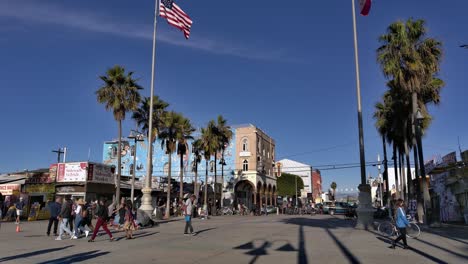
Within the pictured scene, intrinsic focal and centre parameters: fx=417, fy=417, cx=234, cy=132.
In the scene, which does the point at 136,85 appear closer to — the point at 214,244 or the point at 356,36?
the point at 356,36

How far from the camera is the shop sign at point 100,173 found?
39188 millimetres

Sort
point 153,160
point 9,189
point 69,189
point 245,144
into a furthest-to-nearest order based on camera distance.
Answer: point 153,160 < point 245,144 < point 69,189 < point 9,189

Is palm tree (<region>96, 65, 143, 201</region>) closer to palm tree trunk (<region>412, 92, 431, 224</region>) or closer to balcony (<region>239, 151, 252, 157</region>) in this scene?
palm tree trunk (<region>412, 92, 431, 224</region>)

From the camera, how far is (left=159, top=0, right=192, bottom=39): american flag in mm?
26078

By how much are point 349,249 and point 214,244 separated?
176 inches

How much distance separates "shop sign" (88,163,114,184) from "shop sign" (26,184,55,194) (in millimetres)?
4272

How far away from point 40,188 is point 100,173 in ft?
19.4

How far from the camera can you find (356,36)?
77.9ft

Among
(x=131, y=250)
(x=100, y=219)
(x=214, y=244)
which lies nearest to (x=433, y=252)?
(x=214, y=244)

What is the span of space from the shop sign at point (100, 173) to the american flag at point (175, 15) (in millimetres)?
18488

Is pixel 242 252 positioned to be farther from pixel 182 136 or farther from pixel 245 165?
pixel 245 165

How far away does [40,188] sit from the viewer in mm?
40469

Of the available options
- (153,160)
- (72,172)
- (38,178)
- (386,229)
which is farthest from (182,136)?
(153,160)

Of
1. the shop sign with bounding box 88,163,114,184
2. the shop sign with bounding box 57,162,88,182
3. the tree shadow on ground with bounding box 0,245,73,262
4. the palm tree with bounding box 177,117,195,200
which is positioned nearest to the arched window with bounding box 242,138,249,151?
the palm tree with bounding box 177,117,195,200
